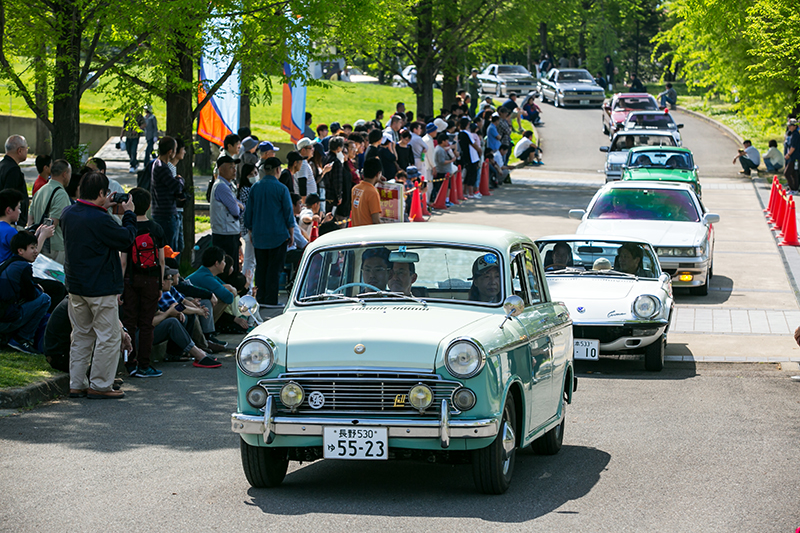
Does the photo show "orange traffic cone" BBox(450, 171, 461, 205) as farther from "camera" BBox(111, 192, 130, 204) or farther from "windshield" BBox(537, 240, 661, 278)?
"camera" BBox(111, 192, 130, 204)

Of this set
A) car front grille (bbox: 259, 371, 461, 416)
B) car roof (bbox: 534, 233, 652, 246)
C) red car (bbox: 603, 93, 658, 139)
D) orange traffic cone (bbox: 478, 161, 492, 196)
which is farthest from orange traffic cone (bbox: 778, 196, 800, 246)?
red car (bbox: 603, 93, 658, 139)

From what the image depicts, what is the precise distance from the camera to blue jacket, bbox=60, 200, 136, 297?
9.06m

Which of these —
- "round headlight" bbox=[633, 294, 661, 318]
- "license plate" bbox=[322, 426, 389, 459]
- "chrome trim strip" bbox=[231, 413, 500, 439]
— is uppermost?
"round headlight" bbox=[633, 294, 661, 318]

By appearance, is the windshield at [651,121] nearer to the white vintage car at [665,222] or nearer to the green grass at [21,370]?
the white vintage car at [665,222]

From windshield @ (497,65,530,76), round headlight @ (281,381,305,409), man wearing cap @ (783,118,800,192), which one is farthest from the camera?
windshield @ (497,65,530,76)

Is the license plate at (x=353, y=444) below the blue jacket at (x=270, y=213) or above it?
below

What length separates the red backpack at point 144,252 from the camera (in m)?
10.2

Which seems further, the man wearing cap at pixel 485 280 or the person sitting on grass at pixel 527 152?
the person sitting on grass at pixel 527 152

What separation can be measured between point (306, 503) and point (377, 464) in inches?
46.0

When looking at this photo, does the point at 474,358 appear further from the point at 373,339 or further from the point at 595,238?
the point at 595,238

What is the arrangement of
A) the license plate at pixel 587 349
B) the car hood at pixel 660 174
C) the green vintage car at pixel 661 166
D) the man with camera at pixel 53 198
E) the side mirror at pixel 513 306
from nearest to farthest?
the side mirror at pixel 513 306
the license plate at pixel 587 349
the man with camera at pixel 53 198
the car hood at pixel 660 174
the green vintage car at pixel 661 166

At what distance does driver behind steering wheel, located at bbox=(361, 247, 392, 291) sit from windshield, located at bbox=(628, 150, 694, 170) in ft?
56.0

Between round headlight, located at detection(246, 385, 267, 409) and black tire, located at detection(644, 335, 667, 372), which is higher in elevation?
round headlight, located at detection(246, 385, 267, 409)

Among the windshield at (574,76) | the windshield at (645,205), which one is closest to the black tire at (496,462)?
the windshield at (645,205)
